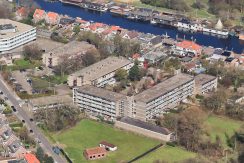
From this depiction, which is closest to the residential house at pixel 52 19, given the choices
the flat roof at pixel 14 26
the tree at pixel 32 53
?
the flat roof at pixel 14 26

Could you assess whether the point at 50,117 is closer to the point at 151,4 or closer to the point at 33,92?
the point at 33,92

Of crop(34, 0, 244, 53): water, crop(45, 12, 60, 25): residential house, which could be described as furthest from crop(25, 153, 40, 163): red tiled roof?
crop(45, 12, 60, 25): residential house

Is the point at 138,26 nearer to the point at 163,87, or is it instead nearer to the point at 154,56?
the point at 154,56

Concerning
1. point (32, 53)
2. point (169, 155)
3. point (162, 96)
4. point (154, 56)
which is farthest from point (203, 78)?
point (32, 53)

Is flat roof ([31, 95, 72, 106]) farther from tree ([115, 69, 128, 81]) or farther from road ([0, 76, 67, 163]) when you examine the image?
tree ([115, 69, 128, 81])

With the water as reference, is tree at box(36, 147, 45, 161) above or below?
below

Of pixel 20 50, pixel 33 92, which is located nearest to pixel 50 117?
pixel 33 92
